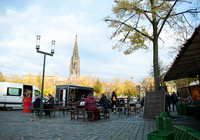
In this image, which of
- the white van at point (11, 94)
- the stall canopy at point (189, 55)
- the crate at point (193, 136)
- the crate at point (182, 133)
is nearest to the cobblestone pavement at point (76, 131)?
the crate at point (182, 133)

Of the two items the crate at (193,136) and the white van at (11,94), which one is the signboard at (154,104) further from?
the white van at (11,94)

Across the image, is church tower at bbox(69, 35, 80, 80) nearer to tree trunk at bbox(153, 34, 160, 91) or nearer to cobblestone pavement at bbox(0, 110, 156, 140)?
tree trunk at bbox(153, 34, 160, 91)

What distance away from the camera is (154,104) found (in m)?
10.3

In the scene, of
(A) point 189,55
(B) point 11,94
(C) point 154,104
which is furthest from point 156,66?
(B) point 11,94

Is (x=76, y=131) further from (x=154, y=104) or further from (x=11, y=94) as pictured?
(x=11, y=94)

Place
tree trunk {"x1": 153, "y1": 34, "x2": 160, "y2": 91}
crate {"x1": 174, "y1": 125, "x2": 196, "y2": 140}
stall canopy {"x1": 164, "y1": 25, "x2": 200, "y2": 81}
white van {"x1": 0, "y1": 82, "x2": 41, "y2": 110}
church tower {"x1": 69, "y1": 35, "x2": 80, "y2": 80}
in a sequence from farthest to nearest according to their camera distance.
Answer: church tower {"x1": 69, "y1": 35, "x2": 80, "y2": 80} → white van {"x1": 0, "y1": 82, "x2": 41, "y2": 110} → tree trunk {"x1": 153, "y1": 34, "x2": 160, "y2": 91} → stall canopy {"x1": 164, "y1": 25, "x2": 200, "y2": 81} → crate {"x1": 174, "y1": 125, "x2": 196, "y2": 140}

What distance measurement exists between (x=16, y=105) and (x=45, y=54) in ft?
32.0

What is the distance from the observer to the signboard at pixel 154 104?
9977mm

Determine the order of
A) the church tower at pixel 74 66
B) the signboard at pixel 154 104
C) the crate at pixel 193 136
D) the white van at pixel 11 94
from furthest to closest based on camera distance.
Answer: the church tower at pixel 74 66 < the white van at pixel 11 94 < the signboard at pixel 154 104 < the crate at pixel 193 136

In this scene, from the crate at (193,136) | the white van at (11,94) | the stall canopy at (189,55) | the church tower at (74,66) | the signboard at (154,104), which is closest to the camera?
the crate at (193,136)

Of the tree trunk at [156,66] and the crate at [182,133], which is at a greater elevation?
the tree trunk at [156,66]

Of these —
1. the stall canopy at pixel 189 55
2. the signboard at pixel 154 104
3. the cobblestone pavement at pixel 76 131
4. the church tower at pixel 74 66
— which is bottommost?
the cobblestone pavement at pixel 76 131

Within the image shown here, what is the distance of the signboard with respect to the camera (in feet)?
32.7

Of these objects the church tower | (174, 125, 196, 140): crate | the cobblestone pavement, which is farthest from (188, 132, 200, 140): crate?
the church tower
